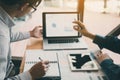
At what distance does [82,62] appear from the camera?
132 cm

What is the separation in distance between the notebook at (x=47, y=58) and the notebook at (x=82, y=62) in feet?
0.28

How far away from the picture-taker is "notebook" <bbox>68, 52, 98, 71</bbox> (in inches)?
49.8

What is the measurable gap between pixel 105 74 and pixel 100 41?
0.34 m

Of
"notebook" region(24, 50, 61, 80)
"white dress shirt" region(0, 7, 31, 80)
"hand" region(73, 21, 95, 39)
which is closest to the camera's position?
"white dress shirt" region(0, 7, 31, 80)

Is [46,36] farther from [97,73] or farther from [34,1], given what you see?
[34,1]

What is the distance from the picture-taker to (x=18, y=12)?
1058mm

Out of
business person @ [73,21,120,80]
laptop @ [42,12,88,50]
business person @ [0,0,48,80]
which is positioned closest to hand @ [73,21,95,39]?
business person @ [73,21,120,80]

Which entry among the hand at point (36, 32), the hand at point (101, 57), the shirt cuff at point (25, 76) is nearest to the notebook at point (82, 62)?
the hand at point (101, 57)

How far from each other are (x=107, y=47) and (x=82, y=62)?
266mm

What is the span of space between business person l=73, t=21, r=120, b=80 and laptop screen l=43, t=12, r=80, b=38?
4.2 inches

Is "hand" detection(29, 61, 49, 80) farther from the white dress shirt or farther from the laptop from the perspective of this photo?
the laptop

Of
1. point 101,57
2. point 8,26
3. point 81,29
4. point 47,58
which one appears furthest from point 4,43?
point 81,29

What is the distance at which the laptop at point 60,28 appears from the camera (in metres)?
1.70

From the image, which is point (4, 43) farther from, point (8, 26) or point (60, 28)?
point (60, 28)
